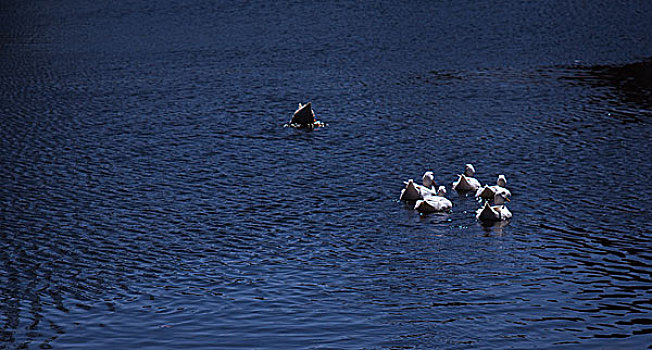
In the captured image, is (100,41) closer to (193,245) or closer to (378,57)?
(378,57)

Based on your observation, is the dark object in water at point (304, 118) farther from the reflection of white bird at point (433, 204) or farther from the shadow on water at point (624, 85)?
the shadow on water at point (624, 85)

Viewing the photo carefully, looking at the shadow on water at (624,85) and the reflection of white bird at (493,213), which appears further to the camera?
the shadow on water at (624,85)

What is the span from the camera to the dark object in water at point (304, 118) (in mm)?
49875

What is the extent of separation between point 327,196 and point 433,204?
16.1 feet

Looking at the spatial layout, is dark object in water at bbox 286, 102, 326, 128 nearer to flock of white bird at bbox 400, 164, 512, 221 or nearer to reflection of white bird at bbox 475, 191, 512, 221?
flock of white bird at bbox 400, 164, 512, 221

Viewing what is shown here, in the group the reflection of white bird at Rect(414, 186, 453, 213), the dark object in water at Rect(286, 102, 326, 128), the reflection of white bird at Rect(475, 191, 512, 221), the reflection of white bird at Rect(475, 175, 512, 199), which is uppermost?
the dark object in water at Rect(286, 102, 326, 128)

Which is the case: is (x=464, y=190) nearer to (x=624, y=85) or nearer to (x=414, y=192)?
(x=414, y=192)

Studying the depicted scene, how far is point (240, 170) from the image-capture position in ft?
138

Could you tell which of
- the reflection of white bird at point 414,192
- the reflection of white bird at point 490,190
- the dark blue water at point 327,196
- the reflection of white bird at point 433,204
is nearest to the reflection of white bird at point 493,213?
the dark blue water at point 327,196

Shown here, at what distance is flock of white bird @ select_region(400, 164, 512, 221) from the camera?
109 ft

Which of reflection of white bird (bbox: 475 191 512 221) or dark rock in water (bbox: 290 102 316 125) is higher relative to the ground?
dark rock in water (bbox: 290 102 316 125)

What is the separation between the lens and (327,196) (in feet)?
123

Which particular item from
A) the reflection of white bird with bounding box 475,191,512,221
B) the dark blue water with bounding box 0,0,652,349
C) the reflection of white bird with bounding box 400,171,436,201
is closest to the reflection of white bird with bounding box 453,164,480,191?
the reflection of white bird with bounding box 400,171,436,201

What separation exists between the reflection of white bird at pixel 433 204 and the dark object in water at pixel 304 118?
51.4ft
